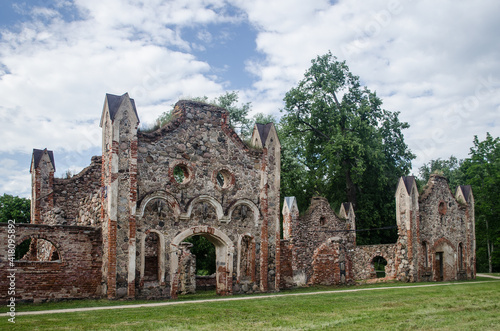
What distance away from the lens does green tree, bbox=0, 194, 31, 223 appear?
3659cm

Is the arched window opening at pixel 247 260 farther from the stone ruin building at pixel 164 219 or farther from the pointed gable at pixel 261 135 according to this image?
the pointed gable at pixel 261 135

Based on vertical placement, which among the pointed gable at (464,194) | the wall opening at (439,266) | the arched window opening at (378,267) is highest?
the pointed gable at (464,194)

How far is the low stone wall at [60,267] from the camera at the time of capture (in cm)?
1595

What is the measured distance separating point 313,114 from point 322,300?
23.7 meters

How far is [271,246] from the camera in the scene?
21.3 m

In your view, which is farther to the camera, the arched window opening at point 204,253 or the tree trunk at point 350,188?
the tree trunk at point 350,188

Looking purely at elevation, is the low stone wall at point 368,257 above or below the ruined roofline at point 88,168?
below

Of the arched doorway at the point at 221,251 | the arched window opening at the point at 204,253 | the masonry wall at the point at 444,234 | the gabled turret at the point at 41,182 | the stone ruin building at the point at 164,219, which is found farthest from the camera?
the arched window opening at the point at 204,253

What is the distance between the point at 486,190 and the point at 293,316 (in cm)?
3294

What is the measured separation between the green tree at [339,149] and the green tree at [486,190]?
6.52m

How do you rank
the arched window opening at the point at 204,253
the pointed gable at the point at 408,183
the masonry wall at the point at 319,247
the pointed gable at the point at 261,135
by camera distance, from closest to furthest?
the pointed gable at the point at 261,135 < the masonry wall at the point at 319,247 < the pointed gable at the point at 408,183 < the arched window opening at the point at 204,253

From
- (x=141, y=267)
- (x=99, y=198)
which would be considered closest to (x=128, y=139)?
(x=99, y=198)

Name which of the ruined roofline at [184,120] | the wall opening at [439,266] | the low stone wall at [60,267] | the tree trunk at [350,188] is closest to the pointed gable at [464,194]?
the wall opening at [439,266]

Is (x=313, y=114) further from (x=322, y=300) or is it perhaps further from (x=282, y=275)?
(x=322, y=300)
